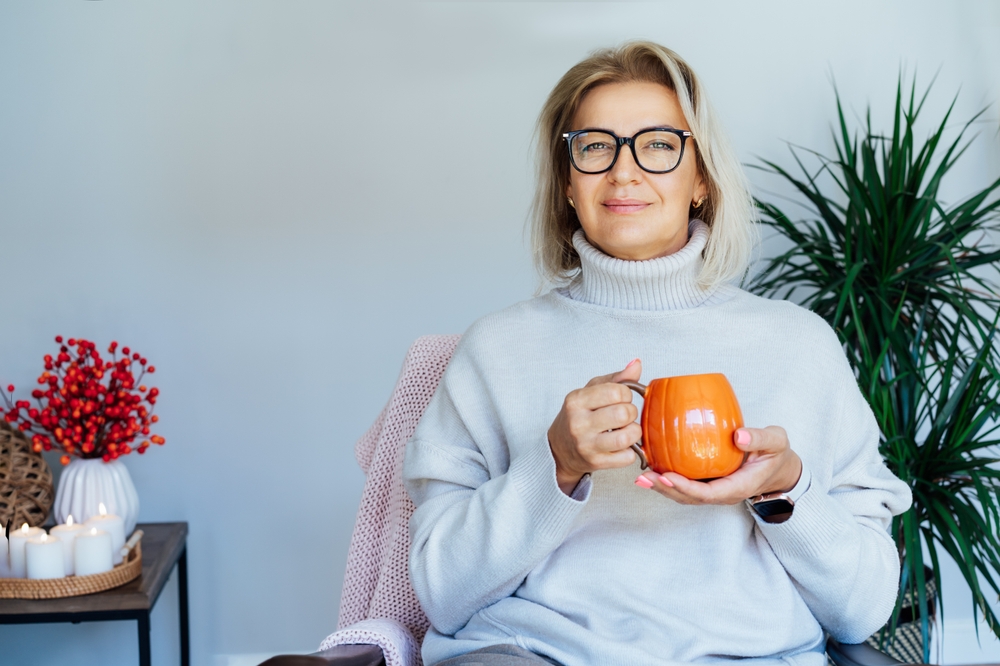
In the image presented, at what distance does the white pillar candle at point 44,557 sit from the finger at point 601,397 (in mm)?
1355

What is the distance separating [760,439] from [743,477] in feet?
0.17

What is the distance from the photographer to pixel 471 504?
1290 mm

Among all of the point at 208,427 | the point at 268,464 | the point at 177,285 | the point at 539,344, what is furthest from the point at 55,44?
the point at 539,344

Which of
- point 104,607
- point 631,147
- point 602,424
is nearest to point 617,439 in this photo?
point 602,424

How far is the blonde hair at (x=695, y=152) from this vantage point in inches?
56.6

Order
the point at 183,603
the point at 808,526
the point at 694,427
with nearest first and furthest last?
the point at 694,427 < the point at 808,526 < the point at 183,603

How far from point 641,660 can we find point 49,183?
2015 millimetres

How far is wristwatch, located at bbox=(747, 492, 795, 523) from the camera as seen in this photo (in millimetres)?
1178

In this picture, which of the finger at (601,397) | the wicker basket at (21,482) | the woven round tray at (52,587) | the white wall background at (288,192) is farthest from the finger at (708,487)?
the wicker basket at (21,482)

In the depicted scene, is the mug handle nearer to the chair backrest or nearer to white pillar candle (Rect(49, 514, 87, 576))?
the chair backrest

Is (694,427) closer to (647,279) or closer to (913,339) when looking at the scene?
(647,279)

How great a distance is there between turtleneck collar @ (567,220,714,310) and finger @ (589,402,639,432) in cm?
37

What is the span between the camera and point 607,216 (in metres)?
1.42

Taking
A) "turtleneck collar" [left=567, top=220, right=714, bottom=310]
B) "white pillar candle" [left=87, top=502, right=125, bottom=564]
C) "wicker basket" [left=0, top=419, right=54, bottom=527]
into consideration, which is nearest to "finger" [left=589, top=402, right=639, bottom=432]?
"turtleneck collar" [left=567, top=220, right=714, bottom=310]
